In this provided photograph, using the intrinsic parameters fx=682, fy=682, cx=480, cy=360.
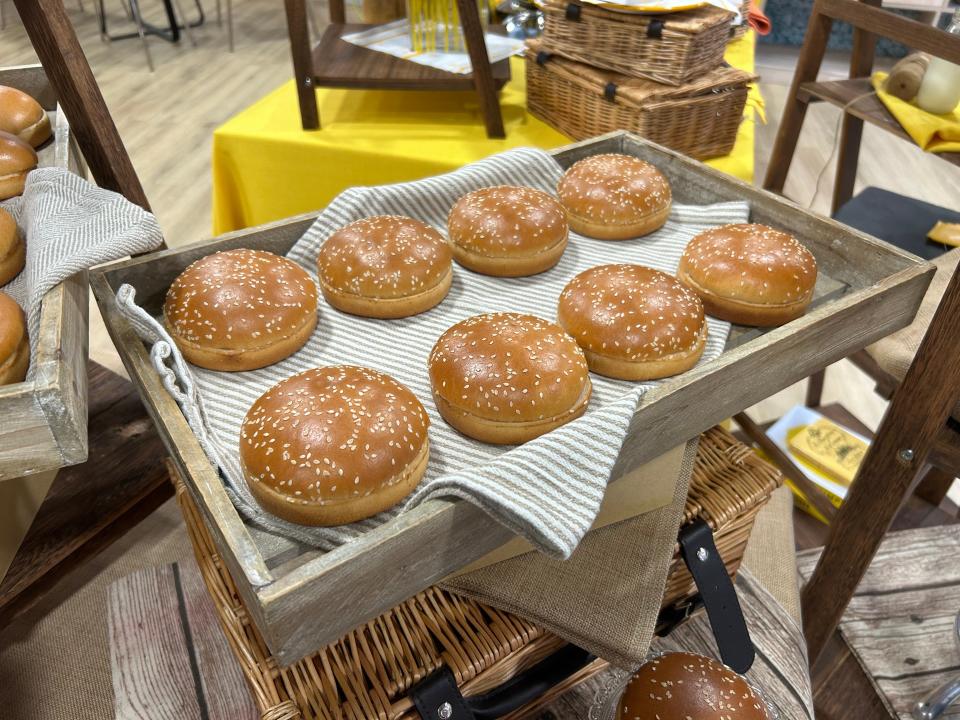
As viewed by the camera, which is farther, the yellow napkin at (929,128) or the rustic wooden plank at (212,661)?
the yellow napkin at (929,128)

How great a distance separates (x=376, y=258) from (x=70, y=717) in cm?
120

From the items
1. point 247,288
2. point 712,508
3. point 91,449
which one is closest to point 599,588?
point 712,508

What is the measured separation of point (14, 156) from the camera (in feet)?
4.00

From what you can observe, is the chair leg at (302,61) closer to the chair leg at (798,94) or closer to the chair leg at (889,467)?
the chair leg at (798,94)

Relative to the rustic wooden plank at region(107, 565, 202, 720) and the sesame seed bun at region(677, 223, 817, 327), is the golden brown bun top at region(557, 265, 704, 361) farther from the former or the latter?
the rustic wooden plank at region(107, 565, 202, 720)

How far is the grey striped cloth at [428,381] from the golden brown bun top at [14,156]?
0.41 m

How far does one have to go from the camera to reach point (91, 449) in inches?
57.9

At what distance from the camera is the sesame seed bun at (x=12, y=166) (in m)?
1.21

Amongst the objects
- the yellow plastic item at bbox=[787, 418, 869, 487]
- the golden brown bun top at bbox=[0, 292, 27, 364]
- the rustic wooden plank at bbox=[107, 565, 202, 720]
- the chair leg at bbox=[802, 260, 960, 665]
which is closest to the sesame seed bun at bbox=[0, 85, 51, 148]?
the golden brown bun top at bbox=[0, 292, 27, 364]

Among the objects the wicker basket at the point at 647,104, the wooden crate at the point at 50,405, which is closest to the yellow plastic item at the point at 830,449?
the wicker basket at the point at 647,104

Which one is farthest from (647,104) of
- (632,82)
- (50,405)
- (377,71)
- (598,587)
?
(50,405)

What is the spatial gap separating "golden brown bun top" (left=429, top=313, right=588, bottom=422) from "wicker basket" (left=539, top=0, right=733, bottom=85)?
1036 mm

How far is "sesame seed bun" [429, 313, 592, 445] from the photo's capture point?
96 cm

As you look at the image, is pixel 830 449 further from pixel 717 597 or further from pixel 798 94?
pixel 717 597
